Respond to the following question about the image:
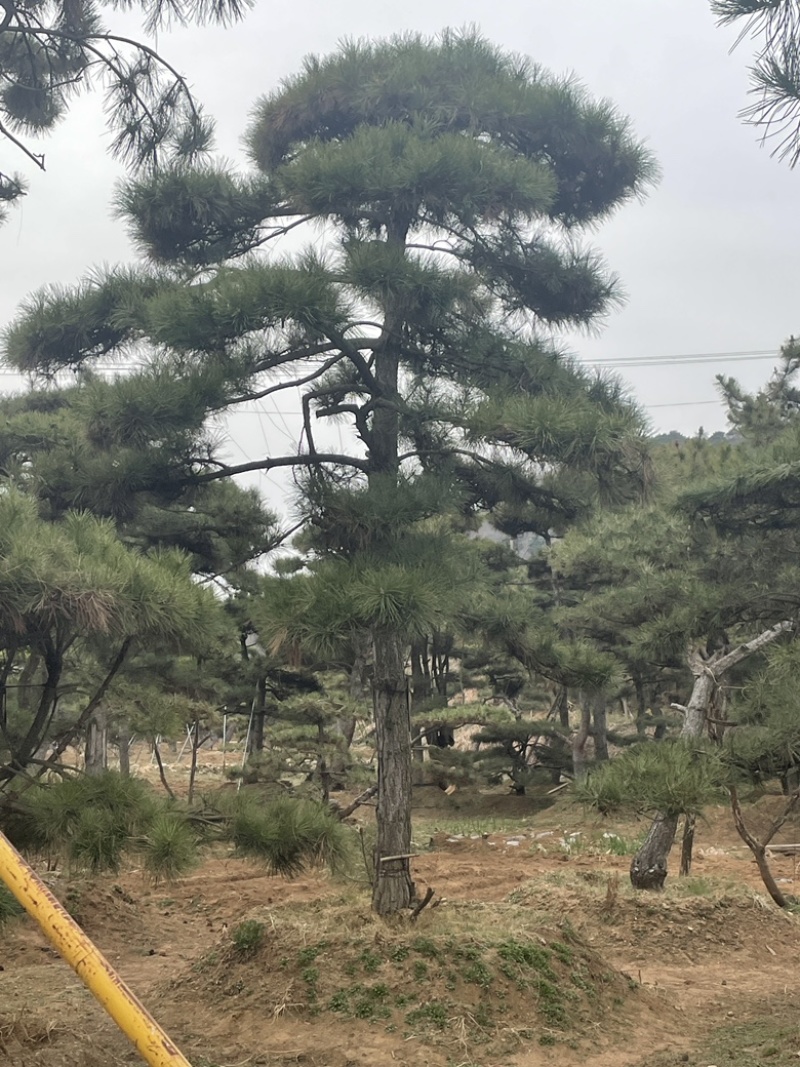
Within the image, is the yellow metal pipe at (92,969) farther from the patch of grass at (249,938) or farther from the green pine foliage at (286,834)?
the patch of grass at (249,938)

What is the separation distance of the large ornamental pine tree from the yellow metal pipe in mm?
3154

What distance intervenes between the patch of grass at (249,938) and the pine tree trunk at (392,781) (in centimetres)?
77

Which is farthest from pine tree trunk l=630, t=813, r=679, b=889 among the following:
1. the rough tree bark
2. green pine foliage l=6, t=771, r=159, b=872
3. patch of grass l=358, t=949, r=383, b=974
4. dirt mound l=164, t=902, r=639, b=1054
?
green pine foliage l=6, t=771, r=159, b=872

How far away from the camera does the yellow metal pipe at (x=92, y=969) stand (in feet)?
5.48

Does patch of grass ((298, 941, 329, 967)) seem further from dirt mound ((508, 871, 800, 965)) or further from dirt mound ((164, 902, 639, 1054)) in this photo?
dirt mound ((508, 871, 800, 965))

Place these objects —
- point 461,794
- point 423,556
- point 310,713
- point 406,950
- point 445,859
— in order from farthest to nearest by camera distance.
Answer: point 461,794
point 310,713
point 445,859
point 423,556
point 406,950

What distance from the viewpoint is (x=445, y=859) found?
36.2 feet

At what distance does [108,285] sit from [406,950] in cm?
428

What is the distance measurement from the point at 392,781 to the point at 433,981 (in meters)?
1.23

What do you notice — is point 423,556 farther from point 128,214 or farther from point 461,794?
point 461,794

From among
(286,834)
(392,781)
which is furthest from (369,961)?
(392,781)

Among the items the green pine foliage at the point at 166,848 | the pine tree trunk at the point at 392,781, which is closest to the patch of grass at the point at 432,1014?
the pine tree trunk at the point at 392,781

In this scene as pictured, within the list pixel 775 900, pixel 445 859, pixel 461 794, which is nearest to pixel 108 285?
pixel 775 900

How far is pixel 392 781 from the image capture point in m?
Answer: 6.03
